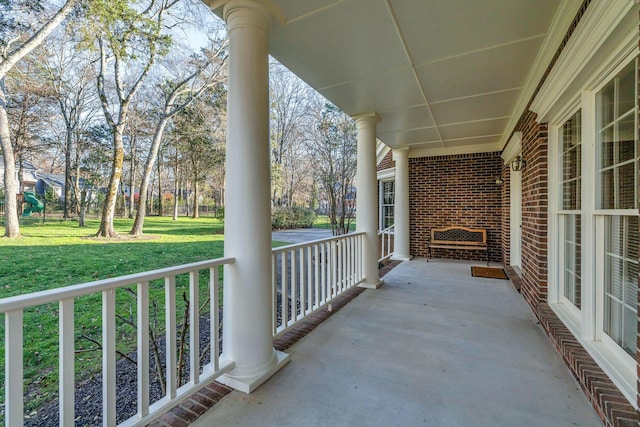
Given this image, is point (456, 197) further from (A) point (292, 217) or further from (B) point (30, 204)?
(B) point (30, 204)

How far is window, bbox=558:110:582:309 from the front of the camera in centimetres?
234

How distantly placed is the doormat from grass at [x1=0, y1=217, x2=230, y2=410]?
4.75 metres

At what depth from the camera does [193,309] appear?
1712 mm

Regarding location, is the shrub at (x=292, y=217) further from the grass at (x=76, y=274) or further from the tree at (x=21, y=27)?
the tree at (x=21, y=27)

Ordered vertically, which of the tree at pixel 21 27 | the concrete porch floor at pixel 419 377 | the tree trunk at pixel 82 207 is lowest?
the concrete porch floor at pixel 419 377

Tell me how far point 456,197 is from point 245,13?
5.98 meters

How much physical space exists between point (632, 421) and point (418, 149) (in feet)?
19.4

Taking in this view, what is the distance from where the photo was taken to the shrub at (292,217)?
13.4m

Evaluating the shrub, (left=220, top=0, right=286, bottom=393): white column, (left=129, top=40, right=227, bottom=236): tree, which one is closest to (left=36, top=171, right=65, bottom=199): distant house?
(left=129, top=40, right=227, bottom=236): tree

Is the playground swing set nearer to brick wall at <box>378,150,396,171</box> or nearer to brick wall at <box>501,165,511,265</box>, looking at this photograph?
brick wall at <box>378,150,396,171</box>

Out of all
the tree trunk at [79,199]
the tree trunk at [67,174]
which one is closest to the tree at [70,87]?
the tree trunk at [67,174]

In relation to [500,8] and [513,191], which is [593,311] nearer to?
[500,8]

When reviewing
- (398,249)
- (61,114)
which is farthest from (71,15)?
(398,249)

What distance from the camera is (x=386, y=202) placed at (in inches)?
327
